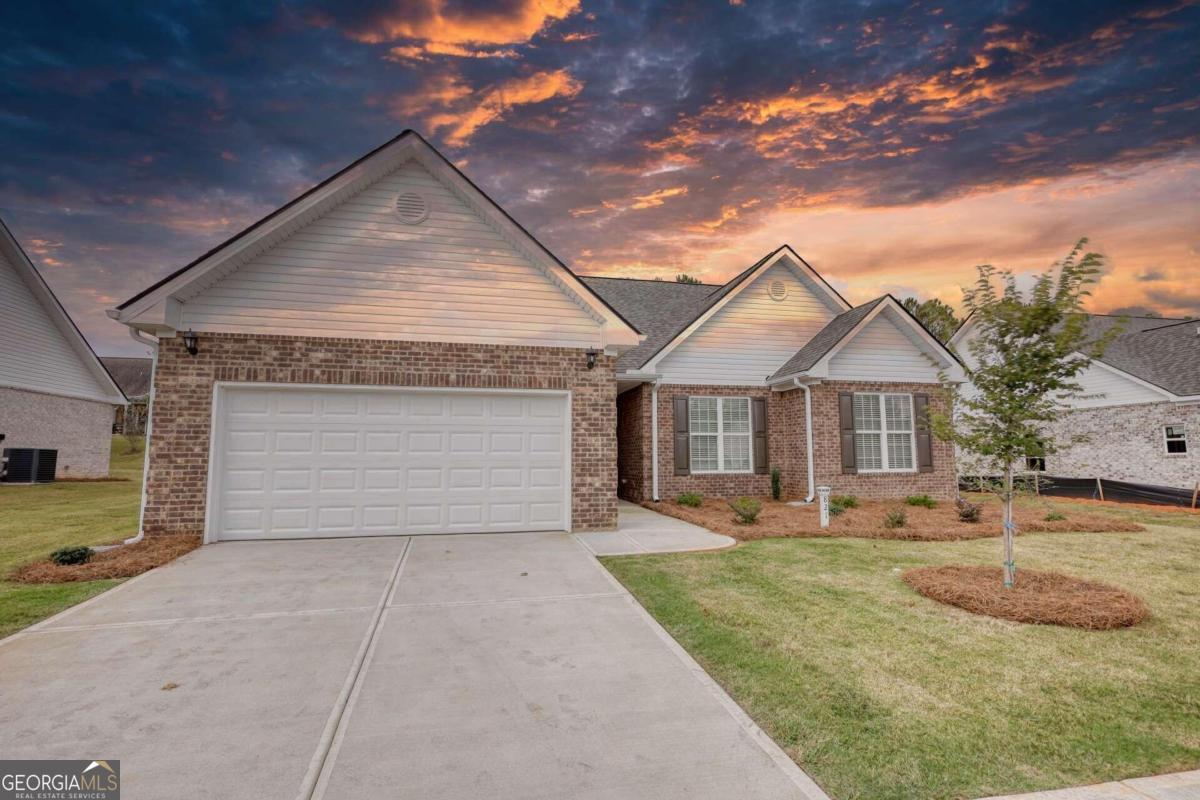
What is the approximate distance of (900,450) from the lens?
15102 mm

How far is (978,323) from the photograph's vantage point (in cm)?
652

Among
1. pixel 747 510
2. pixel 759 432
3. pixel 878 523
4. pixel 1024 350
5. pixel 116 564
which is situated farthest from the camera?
pixel 759 432

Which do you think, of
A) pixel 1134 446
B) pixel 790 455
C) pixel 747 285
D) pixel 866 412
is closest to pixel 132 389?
pixel 747 285

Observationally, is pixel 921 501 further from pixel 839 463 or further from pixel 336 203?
pixel 336 203

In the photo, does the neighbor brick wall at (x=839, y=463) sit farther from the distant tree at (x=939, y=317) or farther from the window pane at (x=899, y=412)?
the distant tree at (x=939, y=317)

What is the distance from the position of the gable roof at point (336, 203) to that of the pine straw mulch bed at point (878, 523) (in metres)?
4.23

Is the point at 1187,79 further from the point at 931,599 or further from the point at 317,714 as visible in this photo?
the point at 317,714

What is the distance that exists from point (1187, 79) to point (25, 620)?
18968 millimetres

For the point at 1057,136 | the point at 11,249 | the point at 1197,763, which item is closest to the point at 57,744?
the point at 1197,763

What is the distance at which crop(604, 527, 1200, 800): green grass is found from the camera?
Answer: 2.77m

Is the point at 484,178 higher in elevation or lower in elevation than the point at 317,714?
higher

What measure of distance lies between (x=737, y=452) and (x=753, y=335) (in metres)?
3.49

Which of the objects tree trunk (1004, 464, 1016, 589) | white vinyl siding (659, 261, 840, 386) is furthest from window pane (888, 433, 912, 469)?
tree trunk (1004, 464, 1016, 589)

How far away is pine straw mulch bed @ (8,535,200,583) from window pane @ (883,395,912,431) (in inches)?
634
